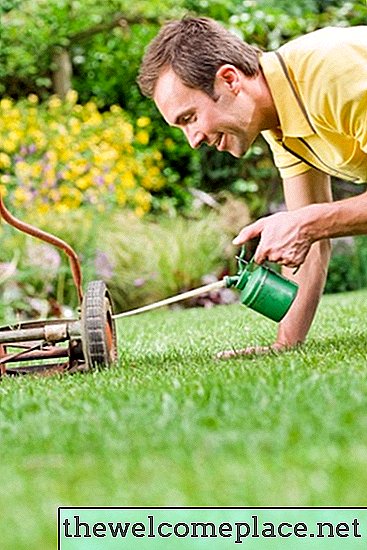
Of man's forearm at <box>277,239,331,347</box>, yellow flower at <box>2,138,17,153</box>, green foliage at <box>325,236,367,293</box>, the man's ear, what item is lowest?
green foliage at <box>325,236,367,293</box>

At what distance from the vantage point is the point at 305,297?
134 inches

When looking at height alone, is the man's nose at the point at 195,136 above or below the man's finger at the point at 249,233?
above

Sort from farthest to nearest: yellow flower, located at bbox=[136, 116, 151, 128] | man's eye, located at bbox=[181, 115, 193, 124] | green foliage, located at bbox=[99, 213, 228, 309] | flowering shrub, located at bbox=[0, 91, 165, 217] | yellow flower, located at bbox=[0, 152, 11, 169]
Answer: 1. yellow flower, located at bbox=[136, 116, 151, 128]
2. yellow flower, located at bbox=[0, 152, 11, 169]
3. flowering shrub, located at bbox=[0, 91, 165, 217]
4. green foliage, located at bbox=[99, 213, 228, 309]
5. man's eye, located at bbox=[181, 115, 193, 124]

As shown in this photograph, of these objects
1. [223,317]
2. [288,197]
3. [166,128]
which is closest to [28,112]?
[166,128]

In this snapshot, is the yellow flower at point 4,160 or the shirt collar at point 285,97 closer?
the shirt collar at point 285,97

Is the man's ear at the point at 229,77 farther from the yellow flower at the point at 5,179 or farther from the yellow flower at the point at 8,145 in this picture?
the yellow flower at the point at 8,145

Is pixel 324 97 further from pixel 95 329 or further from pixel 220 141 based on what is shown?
pixel 95 329

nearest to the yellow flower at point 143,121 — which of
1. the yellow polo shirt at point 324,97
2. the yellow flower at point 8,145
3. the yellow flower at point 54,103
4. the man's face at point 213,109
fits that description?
the yellow flower at point 54,103

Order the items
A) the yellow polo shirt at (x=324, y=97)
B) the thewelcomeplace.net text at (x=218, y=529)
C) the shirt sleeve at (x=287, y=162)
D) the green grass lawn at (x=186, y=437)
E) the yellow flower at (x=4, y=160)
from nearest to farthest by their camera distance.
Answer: the thewelcomeplace.net text at (x=218, y=529) → the green grass lawn at (x=186, y=437) → the yellow polo shirt at (x=324, y=97) → the shirt sleeve at (x=287, y=162) → the yellow flower at (x=4, y=160)

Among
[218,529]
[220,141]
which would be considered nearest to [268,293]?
[220,141]

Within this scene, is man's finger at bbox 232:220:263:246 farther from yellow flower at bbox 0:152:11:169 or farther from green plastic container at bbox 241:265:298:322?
yellow flower at bbox 0:152:11:169

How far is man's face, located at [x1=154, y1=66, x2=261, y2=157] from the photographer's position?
291cm

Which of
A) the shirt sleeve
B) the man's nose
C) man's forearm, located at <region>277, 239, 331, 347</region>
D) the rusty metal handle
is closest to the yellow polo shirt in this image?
the shirt sleeve

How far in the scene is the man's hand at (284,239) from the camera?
112 inches
